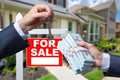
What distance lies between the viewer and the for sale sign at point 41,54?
3598 millimetres

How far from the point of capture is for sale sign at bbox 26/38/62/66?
3.60 m

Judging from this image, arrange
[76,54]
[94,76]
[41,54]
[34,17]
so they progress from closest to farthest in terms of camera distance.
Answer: [76,54] < [34,17] < [41,54] < [94,76]

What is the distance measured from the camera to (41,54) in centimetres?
367

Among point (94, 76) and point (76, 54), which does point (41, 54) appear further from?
point (94, 76)

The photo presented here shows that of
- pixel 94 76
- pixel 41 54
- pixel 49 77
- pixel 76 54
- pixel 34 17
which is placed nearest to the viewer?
pixel 76 54

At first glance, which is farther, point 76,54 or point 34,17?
point 34,17

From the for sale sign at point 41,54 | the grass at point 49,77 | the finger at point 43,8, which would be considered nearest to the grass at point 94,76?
the grass at point 49,77

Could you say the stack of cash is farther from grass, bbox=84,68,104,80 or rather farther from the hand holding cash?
grass, bbox=84,68,104,80

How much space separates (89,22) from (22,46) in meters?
32.6

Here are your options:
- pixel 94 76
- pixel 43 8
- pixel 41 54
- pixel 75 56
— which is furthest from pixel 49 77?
pixel 75 56

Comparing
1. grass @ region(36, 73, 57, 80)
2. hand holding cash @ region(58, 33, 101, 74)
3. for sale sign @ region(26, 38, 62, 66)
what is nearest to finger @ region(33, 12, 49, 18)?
hand holding cash @ region(58, 33, 101, 74)

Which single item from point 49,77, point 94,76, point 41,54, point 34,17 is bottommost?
point 94,76

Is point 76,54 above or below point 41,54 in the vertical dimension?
above

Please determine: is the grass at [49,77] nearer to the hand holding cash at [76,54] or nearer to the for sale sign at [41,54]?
the for sale sign at [41,54]
